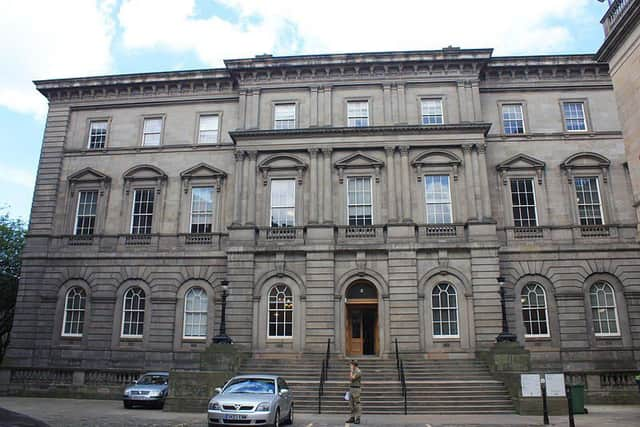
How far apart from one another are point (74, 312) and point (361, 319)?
15.2m

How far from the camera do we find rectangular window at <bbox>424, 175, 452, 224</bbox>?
83.2 ft

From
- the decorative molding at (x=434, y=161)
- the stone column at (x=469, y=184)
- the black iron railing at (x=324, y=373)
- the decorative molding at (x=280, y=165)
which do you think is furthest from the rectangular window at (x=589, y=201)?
the black iron railing at (x=324, y=373)

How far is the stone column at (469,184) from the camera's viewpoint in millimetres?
24812

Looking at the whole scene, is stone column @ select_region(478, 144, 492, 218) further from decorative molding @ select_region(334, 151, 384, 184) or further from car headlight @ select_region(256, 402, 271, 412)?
car headlight @ select_region(256, 402, 271, 412)

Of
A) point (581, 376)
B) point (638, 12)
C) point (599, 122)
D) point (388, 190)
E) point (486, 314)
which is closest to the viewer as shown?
point (638, 12)

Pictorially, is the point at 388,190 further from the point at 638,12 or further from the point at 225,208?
the point at 638,12

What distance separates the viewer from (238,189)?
26.1m

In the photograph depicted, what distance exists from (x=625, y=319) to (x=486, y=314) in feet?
23.4

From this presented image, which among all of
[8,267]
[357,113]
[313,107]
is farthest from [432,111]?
[8,267]

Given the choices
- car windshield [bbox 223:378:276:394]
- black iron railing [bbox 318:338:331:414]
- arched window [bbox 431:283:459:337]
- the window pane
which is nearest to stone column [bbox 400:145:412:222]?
arched window [bbox 431:283:459:337]

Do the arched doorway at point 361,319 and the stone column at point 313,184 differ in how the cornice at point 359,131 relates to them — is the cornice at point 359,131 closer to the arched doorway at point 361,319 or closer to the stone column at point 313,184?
the stone column at point 313,184

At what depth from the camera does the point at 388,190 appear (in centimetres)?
2552

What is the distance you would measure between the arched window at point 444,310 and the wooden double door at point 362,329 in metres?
2.87

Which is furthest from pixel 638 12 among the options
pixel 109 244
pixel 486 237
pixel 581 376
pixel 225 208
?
pixel 109 244
